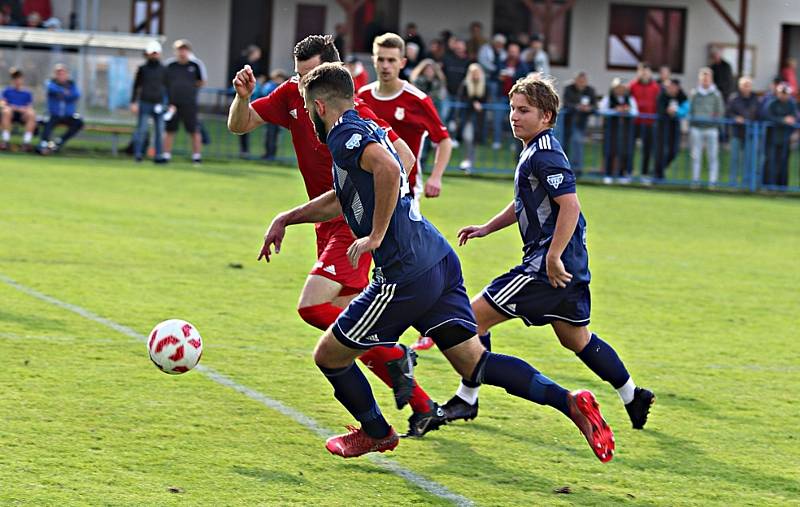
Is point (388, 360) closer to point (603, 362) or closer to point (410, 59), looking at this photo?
point (603, 362)

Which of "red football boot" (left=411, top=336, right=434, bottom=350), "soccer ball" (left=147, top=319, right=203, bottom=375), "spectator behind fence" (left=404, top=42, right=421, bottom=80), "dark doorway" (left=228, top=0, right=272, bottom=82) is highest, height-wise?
"dark doorway" (left=228, top=0, right=272, bottom=82)

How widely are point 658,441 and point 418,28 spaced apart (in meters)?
29.8

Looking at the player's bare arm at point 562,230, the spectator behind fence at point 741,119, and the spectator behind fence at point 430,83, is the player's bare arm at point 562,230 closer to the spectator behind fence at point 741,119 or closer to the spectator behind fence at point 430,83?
the spectator behind fence at point 430,83

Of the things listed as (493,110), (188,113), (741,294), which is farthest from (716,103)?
(741,294)

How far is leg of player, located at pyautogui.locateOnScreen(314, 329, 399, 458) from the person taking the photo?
18.8 ft

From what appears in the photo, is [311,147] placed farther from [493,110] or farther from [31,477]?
[493,110]

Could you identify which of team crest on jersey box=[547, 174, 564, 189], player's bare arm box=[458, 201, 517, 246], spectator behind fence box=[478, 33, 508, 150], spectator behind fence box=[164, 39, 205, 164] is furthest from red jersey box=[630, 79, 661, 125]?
team crest on jersey box=[547, 174, 564, 189]

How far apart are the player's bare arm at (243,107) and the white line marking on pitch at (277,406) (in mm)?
1332

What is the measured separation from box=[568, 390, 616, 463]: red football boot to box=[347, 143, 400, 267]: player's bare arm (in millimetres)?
1095

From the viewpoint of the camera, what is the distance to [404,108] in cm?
894

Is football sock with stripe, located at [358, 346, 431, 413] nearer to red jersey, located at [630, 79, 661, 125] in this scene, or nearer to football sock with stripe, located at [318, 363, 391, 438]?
football sock with stripe, located at [318, 363, 391, 438]

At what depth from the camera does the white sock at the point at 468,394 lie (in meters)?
6.49

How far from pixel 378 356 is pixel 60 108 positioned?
17.5 m

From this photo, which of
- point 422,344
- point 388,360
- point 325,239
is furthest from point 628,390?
point 422,344
